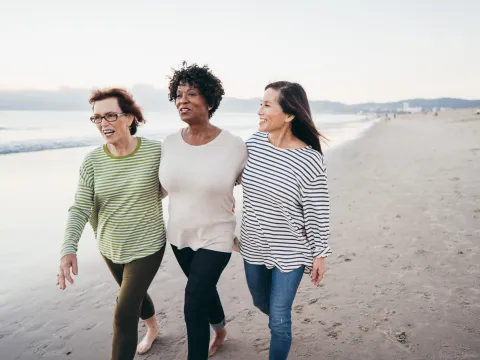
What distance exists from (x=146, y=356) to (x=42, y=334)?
3.81ft

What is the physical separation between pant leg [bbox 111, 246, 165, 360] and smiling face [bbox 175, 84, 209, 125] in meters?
1.11

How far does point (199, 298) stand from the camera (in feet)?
8.75

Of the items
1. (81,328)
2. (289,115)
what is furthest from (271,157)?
(81,328)

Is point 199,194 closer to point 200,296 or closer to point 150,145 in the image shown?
point 150,145

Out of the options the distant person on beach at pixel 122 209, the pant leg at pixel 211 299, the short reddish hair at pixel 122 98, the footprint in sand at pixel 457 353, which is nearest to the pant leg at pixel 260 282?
the pant leg at pixel 211 299

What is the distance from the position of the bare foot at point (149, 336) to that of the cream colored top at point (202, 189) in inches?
42.0

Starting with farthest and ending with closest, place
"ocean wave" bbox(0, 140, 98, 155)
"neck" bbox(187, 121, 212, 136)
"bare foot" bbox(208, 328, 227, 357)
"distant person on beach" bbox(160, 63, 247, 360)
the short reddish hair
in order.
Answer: "ocean wave" bbox(0, 140, 98, 155) → "bare foot" bbox(208, 328, 227, 357) → "neck" bbox(187, 121, 212, 136) → the short reddish hair → "distant person on beach" bbox(160, 63, 247, 360)

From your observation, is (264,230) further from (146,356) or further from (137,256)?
(146,356)

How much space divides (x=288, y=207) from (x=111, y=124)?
1393mm

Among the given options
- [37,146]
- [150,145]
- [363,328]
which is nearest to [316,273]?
[363,328]

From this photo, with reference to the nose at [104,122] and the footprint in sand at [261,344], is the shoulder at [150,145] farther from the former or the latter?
the footprint in sand at [261,344]

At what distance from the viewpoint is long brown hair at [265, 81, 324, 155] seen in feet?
8.84

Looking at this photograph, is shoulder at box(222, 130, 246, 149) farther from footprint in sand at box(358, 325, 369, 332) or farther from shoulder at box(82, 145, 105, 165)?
footprint in sand at box(358, 325, 369, 332)

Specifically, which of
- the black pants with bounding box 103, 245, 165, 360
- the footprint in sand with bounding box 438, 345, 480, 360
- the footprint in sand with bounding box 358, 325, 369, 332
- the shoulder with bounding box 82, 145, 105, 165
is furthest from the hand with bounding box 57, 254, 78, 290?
the footprint in sand with bounding box 438, 345, 480, 360
